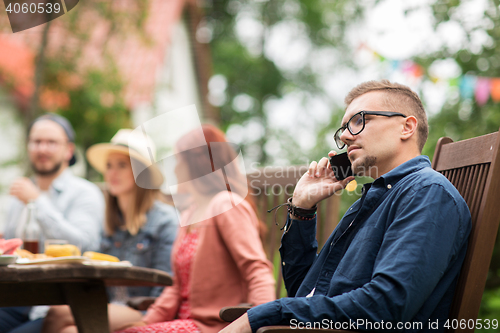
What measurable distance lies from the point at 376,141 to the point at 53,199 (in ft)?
9.16

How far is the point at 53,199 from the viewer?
365cm

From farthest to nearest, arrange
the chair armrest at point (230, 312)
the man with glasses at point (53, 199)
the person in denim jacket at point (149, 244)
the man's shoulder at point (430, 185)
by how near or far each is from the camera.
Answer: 1. the person in denim jacket at point (149, 244)
2. the man with glasses at point (53, 199)
3. the chair armrest at point (230, 312)
4. the man's shoulder at point (430, 185)

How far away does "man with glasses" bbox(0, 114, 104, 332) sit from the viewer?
118 inches

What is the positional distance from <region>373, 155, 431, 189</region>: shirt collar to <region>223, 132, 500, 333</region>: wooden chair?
0.18 meters

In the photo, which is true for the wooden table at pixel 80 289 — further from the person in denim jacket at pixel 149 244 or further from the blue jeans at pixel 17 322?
the person in denim jacket at pixel 149 244

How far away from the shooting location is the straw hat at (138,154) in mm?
2724

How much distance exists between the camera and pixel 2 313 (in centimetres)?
274

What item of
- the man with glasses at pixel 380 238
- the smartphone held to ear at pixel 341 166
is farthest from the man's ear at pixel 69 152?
the smartphone held to ear at pixel 341 166

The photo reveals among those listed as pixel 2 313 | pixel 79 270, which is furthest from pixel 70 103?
pixel 79 270

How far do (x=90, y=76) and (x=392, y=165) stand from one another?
5575mm

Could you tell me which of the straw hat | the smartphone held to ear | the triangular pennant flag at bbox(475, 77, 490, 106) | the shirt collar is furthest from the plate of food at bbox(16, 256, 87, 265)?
the triangular pennant flag at bbox(475, 77, 490, 106)

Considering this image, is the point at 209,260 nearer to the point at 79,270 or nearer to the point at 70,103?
the point at 79,270

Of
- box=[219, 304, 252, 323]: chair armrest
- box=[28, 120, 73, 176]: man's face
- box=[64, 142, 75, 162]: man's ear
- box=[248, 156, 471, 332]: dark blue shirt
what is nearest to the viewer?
box=[248, 156, 471, 332]: dark blue shirt

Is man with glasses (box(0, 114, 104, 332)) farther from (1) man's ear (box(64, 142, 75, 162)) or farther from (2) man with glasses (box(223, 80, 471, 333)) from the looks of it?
(2) man with glasses (box(223, 80, 471, 333))
